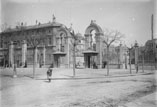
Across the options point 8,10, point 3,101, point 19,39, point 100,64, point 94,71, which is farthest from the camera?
point 100,64

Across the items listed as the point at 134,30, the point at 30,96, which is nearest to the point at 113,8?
the point at 134,30

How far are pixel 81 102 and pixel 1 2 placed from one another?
2548 millimetres

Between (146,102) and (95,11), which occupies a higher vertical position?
(95,11)

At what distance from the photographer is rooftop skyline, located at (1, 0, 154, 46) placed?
383cm

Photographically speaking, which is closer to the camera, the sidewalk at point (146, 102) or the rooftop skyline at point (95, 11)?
the sidewalk at point (146, 102)

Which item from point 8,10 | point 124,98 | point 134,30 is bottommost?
point 124,98

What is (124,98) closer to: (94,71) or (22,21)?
(22,21)

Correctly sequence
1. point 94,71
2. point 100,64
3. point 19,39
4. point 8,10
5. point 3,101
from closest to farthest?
point 3,101
point 8,10
point 19,39
point 94,71
point 100,64

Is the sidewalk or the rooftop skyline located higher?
the rooftop skyline

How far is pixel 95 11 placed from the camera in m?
3.89

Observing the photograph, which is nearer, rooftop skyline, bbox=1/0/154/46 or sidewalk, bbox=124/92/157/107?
sidewalk, bbox=124/92/157/107

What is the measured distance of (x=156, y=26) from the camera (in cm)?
388

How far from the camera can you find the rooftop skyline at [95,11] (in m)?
3.83

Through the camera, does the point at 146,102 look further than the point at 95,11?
No
